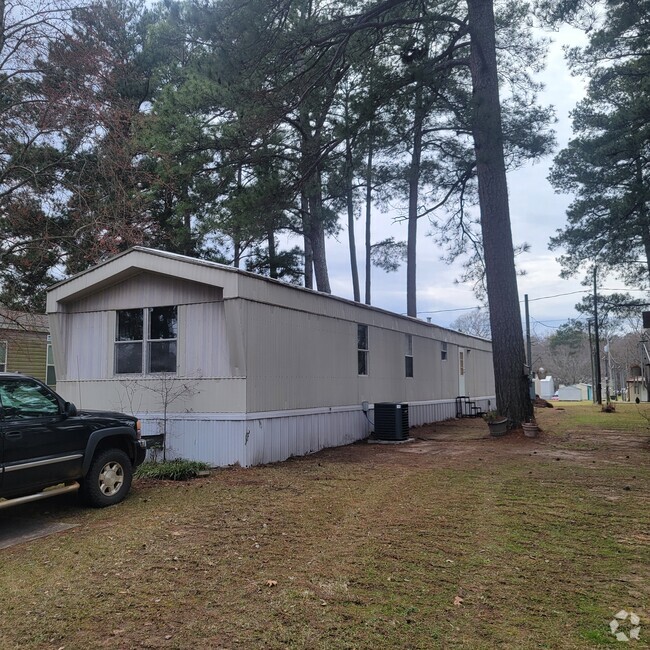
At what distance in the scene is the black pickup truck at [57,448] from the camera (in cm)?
519

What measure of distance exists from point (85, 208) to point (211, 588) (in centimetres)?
1043

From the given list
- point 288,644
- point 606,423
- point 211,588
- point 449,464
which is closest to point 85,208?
point 449,464

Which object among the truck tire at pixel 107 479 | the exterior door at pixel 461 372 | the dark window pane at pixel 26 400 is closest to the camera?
the dark window pane at pixel 26 400

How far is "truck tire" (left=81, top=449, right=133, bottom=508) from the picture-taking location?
237 inches

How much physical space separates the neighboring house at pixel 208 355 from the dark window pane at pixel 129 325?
0.8 inches

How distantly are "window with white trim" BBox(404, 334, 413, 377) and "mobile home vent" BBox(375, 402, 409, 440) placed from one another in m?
2.86

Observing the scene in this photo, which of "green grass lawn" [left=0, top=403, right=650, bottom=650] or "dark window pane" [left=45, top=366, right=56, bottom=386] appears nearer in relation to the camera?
"green grass lawn" [left=0, top=403, right=650, bottom=650]

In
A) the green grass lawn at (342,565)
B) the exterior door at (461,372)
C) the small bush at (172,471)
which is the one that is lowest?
the green grass lawn at (342,565)

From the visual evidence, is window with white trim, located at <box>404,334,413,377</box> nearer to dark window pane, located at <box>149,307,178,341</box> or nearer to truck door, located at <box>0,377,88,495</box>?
dark window pane, located at <box>149,307,178,341</box>

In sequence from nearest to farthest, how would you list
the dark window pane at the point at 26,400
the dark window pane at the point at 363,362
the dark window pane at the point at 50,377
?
1. the dark window pane at the point at 26,400
2. the dark window pane at the point at 363,362
3. the dark window pane at the point at 50,377

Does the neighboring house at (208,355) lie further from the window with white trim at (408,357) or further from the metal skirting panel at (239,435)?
the window with white trim at (408,357)

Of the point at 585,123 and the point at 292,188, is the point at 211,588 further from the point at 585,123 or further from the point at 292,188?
the point at 585,123

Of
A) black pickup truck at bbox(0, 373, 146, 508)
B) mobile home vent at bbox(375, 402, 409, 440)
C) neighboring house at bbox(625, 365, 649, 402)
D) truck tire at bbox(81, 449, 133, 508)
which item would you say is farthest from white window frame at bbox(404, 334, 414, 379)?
neighboring house at bbox(625, 365, 649, 402)

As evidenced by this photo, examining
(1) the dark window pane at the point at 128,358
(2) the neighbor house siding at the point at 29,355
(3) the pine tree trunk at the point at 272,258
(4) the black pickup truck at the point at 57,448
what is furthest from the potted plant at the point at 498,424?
(2) the neighbor house siding at the point at 29,355
